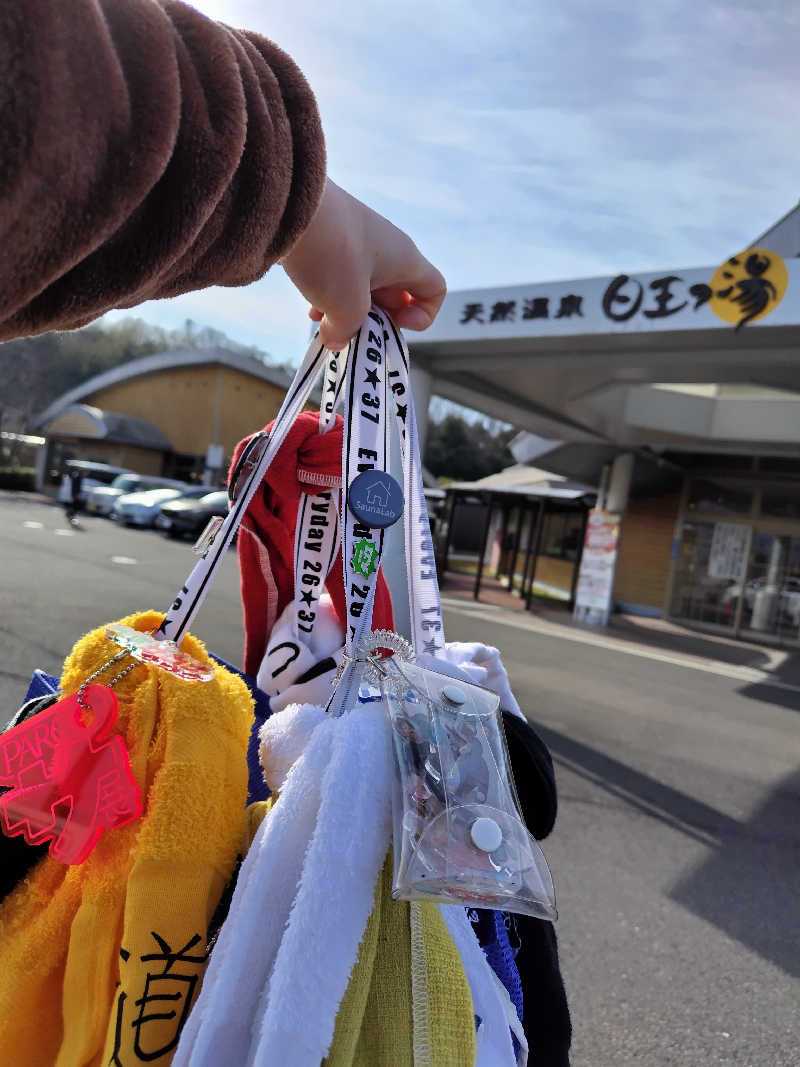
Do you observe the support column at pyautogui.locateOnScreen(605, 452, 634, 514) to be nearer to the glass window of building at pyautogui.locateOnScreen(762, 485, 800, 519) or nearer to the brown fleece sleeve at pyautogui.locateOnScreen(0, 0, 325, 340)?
the glass window of building at pyautogui.locateOnScreen(762, 485, 800, 519)

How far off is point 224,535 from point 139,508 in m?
20.3

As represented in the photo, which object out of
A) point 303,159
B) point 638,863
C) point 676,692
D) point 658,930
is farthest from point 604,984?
point 676,692

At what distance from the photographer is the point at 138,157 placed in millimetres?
478

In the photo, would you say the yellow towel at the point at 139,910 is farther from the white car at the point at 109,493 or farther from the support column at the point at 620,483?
the white car at the point at 109,493

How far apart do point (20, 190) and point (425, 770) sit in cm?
58

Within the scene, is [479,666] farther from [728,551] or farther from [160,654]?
[728,551]

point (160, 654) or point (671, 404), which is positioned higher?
point (671, 404)

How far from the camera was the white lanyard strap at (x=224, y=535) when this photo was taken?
39.5 inches

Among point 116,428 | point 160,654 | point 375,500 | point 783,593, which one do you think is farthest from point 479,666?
point 116,428

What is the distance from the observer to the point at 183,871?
77cm

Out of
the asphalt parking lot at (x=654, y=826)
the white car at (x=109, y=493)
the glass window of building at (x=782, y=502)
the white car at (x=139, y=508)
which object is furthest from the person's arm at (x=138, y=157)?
the white car at (x=109, y=493)

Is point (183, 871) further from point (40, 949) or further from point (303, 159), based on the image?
point (303, 159)

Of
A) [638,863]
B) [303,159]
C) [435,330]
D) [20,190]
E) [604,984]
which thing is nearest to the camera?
[20,190]

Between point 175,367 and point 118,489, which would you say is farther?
point 175,367
